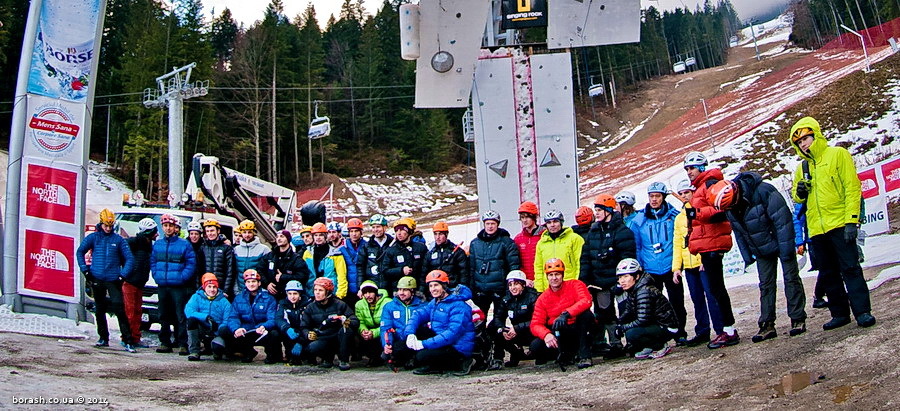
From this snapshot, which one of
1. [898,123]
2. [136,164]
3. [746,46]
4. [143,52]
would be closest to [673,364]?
[898,123]

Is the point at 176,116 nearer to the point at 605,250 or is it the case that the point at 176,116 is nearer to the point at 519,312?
the point at 519,312

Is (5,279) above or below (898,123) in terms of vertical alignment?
below

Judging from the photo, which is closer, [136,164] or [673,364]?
[673,364]

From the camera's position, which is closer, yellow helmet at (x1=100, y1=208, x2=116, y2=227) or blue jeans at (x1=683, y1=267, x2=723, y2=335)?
blue jeans at (x1=683, y1=267, x2=723, y2=335)

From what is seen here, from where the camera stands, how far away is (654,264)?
8.16 meters

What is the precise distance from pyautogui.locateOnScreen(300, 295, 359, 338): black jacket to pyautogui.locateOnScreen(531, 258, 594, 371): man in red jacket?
6.92ft

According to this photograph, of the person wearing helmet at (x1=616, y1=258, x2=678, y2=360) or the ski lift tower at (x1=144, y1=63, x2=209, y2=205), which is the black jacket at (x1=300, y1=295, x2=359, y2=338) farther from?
the ski lift tower at (x1=144, y1=63, x2=209, y2=205)

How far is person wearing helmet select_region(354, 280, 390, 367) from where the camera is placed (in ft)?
28.8

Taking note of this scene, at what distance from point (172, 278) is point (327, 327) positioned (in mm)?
2311

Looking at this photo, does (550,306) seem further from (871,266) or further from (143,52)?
(143,52)

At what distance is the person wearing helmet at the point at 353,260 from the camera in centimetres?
970

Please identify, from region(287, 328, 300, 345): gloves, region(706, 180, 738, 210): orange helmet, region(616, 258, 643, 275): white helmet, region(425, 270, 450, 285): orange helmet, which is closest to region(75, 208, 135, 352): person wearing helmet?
region(287, 328, 300, 345): gloves

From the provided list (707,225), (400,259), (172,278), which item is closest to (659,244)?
(707,225)

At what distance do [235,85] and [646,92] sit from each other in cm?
4288
